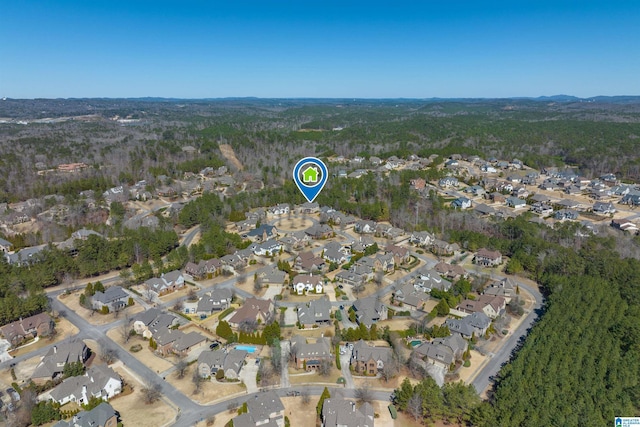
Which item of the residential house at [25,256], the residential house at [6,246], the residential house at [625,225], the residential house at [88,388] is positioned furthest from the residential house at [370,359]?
the residential house at [625,225]

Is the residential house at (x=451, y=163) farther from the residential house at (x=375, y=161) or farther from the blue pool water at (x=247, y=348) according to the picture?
the blue pool water at (x=247, y=348)

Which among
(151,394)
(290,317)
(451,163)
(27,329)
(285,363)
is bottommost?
(290,317)

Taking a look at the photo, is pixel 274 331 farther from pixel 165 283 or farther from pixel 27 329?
pixel 27 329

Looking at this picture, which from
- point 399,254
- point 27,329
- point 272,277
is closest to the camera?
point 27,329

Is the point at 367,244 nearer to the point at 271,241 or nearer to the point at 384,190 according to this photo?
the point at 271,241

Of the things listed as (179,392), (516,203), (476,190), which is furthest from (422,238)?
(179,392)

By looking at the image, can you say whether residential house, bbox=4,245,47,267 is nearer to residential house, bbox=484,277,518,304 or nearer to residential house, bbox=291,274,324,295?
residential house, bbox=291,274,324,295

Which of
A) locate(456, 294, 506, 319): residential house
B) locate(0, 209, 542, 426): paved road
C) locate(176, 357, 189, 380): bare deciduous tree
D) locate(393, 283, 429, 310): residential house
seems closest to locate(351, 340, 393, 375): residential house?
locate(0, 209, 542, 426): paved road
